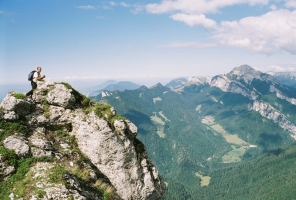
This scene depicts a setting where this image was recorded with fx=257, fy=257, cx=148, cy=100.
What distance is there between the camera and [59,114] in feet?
85.8

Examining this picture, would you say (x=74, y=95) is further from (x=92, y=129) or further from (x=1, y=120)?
(x=1, y=120)

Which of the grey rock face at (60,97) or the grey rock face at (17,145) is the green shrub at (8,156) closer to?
the grey rock face at (17,145)

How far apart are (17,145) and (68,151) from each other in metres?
4.28

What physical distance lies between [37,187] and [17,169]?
2769 millimetres

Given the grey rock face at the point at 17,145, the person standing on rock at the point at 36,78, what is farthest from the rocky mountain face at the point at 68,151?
the person standing on rock at the point at 36,78

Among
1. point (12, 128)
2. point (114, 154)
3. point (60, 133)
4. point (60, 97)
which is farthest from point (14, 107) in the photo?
point (114, 154)

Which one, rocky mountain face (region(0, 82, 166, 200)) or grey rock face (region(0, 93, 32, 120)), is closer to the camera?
rocky mountain face (region(0, 82, 166, 200))

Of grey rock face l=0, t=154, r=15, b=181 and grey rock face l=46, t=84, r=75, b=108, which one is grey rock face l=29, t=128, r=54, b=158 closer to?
grey rock face l=0, t=154, r=15, b=181

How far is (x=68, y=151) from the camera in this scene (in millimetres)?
23219

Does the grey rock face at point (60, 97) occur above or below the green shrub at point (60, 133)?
above

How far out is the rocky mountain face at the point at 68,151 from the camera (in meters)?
18.9

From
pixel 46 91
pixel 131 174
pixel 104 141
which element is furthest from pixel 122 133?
pixel 46 91

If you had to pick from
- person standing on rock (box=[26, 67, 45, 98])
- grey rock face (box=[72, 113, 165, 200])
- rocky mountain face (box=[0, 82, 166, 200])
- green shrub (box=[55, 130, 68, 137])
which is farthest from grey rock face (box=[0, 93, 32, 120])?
grey rock face (box=[72, 113, 165, 200])

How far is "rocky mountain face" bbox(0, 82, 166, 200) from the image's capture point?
1886 cm
